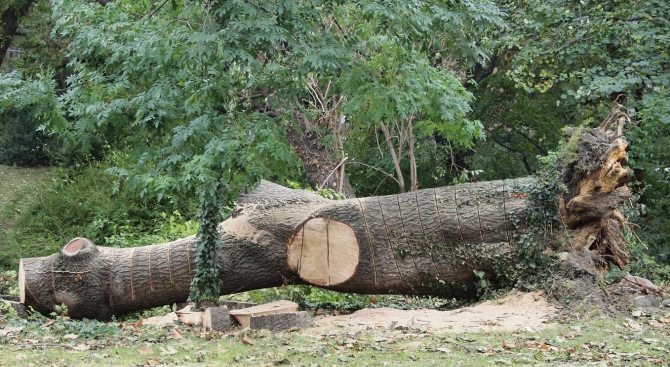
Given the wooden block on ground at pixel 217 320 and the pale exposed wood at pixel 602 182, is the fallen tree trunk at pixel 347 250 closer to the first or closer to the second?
the pale exposed wood at pixel 602 182

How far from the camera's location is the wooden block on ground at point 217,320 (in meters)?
7.27

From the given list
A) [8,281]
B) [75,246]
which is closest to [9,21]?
[8,281]

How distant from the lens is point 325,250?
873 cm

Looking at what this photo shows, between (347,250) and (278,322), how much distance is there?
5.45 ft

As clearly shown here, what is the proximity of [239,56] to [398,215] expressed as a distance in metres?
3.25

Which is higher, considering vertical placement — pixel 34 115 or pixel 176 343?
pixel 34 115

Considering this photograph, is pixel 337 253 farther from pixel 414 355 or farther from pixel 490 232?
pixel 414 355

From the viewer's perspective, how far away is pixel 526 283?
326 inches

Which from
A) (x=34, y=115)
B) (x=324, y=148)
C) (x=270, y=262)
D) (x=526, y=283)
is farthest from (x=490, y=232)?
(x=324, y=148)

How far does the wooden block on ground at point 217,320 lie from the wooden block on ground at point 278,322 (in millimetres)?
261

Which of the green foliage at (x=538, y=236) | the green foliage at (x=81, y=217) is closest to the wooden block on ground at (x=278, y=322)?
Answer: the green foliage at (x=538, y=236)

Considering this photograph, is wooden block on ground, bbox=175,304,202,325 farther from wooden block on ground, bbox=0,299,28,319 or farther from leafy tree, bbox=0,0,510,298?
wooden block on ground, bbox=0,299,28,319

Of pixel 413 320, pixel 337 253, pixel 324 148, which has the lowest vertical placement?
pixel 413 320

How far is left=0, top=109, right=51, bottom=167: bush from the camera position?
2173 centimetres
